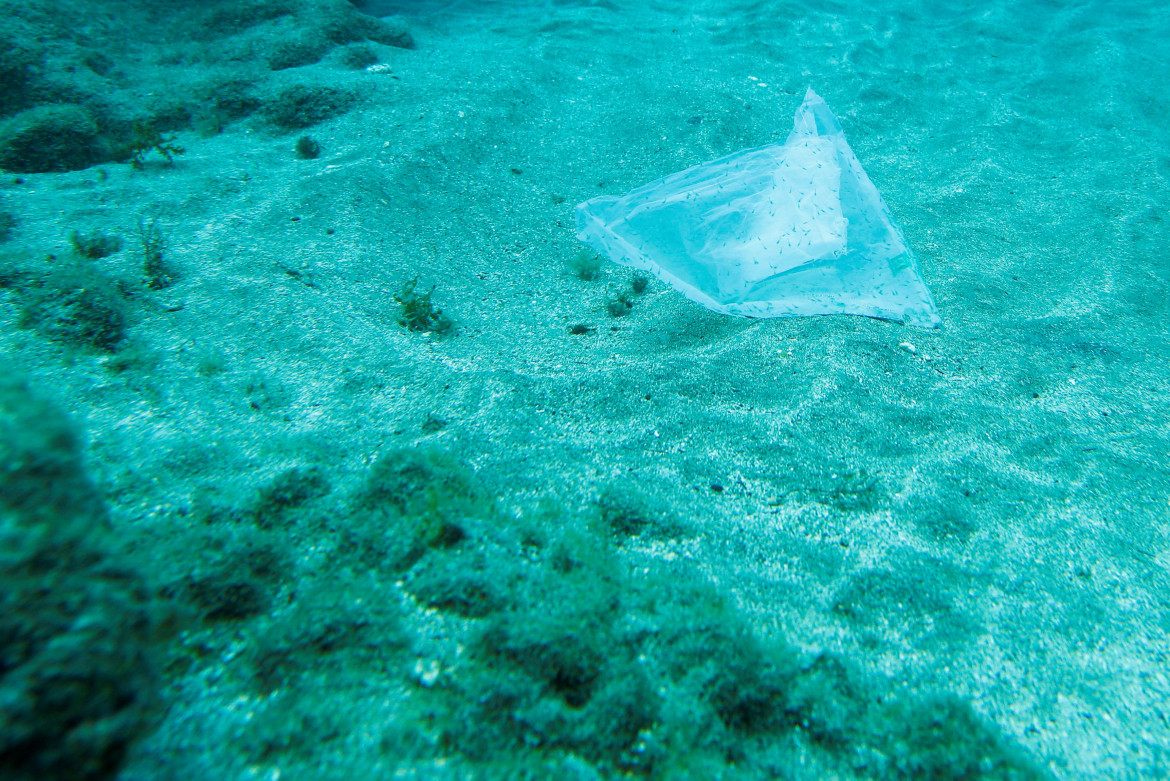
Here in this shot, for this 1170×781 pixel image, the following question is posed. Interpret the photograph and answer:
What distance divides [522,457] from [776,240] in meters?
2.03

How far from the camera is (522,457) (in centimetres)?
242

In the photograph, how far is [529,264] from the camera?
3.90 metres

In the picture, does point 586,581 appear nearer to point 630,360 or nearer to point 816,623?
point 816,623

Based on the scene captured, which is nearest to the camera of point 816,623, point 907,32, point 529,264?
point 816,623

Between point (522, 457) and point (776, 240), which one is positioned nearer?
point (522, 457)

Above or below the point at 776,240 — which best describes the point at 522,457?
below

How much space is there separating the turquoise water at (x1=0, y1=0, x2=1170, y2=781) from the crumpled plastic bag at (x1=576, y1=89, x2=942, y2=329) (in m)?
0.21

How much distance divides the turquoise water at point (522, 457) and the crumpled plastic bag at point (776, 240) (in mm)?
213

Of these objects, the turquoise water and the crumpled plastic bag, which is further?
the crumpled plastic bag

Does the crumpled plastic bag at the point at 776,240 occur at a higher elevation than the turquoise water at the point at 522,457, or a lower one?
higher

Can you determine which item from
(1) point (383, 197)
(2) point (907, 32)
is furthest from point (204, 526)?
(2) point (907, 32)

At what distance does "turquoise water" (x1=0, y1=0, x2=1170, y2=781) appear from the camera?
57.9 inches

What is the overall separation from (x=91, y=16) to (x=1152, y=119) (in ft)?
37.0

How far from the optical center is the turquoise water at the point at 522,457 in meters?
1.47
